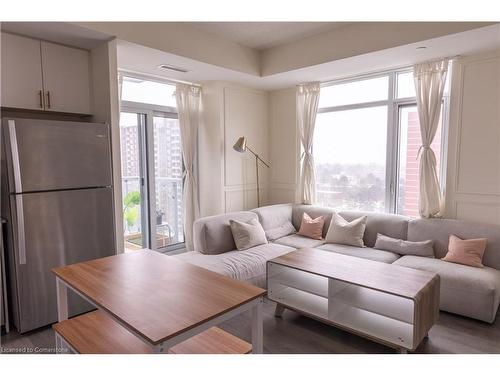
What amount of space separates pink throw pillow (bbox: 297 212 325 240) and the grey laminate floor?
149 centimetres

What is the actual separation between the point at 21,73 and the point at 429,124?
3.96 m

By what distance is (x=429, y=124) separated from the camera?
11.7ft

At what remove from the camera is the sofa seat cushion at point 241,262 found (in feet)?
10.0

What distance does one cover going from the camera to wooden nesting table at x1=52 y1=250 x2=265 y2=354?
129 centimetres

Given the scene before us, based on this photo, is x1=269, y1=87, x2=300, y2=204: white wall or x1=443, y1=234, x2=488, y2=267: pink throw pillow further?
x1=269, y1=87, x2=300, y2=204: white wall

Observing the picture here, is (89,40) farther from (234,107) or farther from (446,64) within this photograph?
(446,64)

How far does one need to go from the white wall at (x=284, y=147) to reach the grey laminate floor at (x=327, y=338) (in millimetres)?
2485

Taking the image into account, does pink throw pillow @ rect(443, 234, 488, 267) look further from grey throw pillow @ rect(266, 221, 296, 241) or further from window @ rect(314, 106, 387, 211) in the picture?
grey throw pillow @ rect(266, 221, 296, 241)

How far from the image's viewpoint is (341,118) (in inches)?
179

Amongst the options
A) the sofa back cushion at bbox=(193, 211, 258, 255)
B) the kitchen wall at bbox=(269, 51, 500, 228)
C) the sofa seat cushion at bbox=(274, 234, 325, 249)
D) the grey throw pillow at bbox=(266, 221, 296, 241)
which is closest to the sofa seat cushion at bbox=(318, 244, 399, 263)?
the sofa seat cushion at bbox=(274, 234, 325, 249)

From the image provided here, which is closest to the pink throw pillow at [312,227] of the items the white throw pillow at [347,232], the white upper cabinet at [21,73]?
the white throw pillow at [347,232]

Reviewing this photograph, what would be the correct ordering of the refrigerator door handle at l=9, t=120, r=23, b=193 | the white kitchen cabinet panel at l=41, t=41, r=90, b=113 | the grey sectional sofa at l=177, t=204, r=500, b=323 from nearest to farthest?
the refrigerator door handle at l=9, t=120, r=23, b=193, the grey sectional sofa at l=177, t=204, r=500, b=323, the white kitchen cabinet panel at l=41, t=41, r=90, b=113

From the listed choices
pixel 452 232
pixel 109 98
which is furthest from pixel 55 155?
pixel 452 232

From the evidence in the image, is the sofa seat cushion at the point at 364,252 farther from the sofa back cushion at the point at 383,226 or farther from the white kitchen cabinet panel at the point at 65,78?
the white kitchen cabinet panel at the point at 65,78
